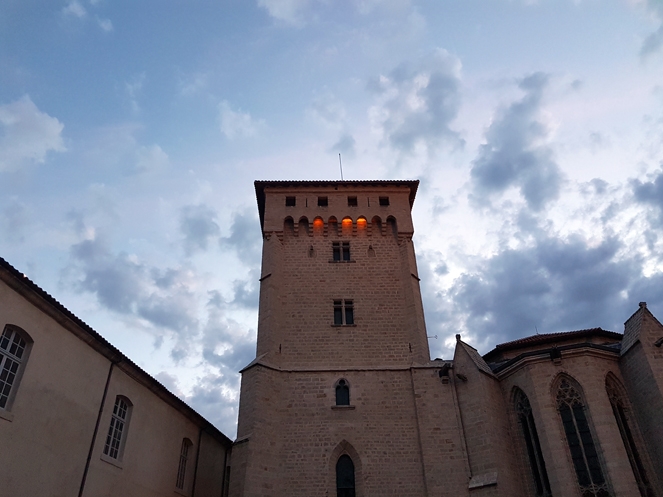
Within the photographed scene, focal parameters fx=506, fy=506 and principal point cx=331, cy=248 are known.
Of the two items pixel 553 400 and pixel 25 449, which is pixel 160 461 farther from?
pixel 553 400

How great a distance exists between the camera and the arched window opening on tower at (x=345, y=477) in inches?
776

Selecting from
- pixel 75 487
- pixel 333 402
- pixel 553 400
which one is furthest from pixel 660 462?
pixel 75 487

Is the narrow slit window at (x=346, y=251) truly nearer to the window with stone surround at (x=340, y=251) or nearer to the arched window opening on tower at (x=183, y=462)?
the window with stone surround at (x=340, y=251)

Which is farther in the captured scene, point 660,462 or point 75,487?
point 660,462

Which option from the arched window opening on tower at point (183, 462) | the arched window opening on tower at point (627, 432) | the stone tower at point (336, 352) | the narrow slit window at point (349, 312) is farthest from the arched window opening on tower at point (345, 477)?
the arched window opening on tower at point (627, 432)

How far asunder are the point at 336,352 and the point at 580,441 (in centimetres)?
1027

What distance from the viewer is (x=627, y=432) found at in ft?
60.2

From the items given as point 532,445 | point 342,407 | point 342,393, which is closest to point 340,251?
point 342,393

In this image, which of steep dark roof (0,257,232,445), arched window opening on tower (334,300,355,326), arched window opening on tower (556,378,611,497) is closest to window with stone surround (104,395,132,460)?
steep dark roof (0,257,232,445)

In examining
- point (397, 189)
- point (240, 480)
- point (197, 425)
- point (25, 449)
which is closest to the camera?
point (25, 449)

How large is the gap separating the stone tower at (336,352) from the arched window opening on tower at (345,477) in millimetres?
39

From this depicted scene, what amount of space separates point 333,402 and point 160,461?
7.27 m

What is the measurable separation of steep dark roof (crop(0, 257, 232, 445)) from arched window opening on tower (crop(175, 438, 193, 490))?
109 centimetres

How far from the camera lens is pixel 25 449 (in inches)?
516
